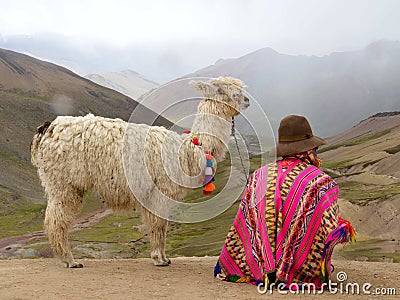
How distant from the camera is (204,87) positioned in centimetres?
770

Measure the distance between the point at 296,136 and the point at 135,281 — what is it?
2.88m

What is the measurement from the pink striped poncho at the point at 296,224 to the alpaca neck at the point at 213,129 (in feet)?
6.03

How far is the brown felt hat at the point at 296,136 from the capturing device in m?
6.06

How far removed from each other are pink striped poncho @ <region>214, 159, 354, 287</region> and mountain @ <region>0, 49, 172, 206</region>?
63.0 metres

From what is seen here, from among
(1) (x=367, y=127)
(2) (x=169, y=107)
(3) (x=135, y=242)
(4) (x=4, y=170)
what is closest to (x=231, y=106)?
(2) (x=169, y=107)

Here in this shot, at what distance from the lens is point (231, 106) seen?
7828mm

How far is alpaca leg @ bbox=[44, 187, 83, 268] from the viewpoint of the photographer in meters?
7.84

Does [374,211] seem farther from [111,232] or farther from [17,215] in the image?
[17,215]

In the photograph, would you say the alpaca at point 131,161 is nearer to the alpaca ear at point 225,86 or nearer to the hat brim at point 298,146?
the alpaca ear at point 225,86

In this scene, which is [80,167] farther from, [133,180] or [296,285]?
[296,285]

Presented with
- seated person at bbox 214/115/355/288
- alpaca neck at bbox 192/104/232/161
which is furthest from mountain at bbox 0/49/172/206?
seated person at bbox 214/115/355/288

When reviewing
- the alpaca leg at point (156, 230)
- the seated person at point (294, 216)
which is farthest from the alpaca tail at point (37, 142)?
the seated person at point (294, 216)

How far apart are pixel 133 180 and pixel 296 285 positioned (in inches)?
121

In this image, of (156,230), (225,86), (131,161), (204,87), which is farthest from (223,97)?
(156,230)
